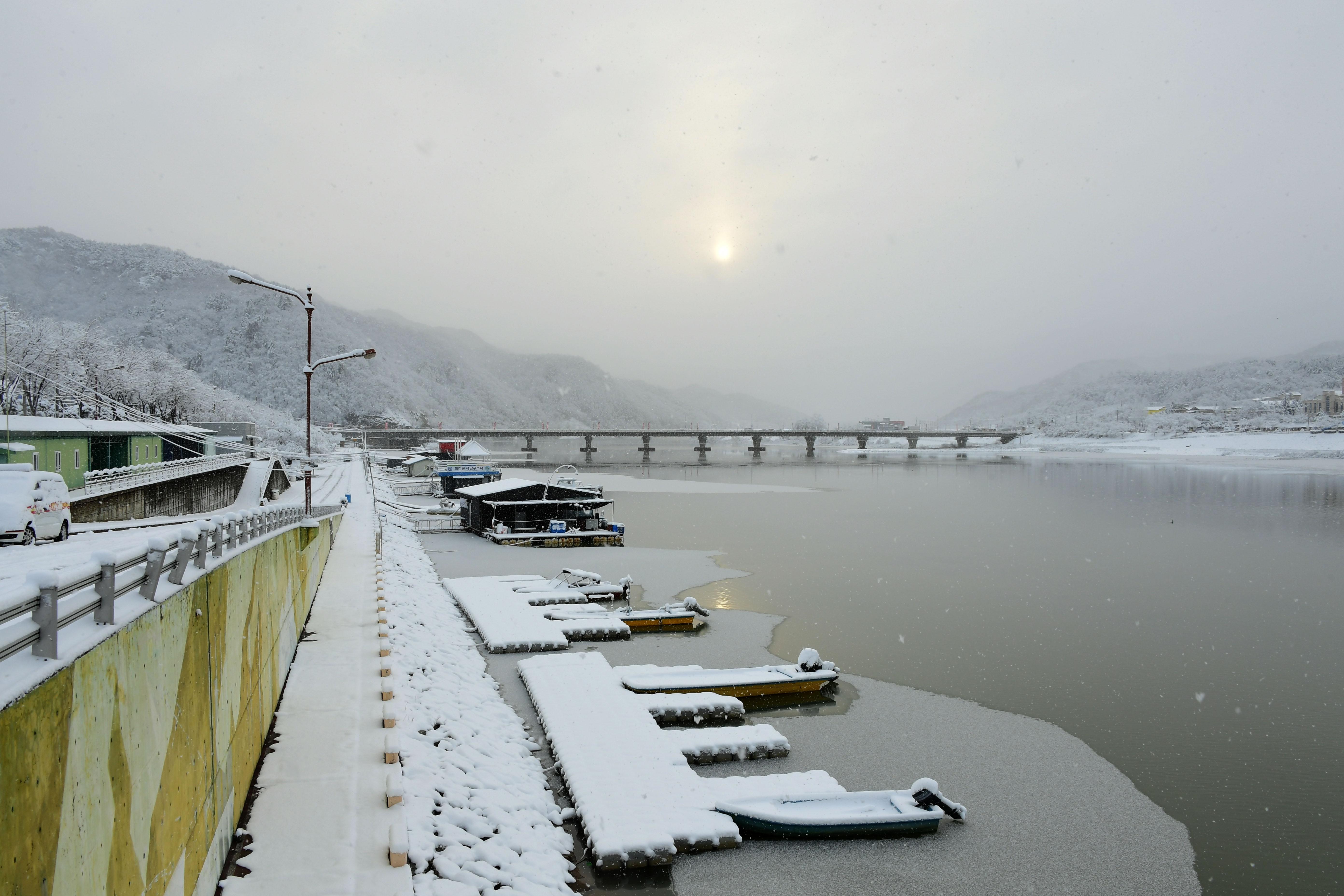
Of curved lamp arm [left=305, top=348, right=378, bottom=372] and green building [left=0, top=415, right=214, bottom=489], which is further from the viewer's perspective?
curved lamp arm [left=305, top=348, right=378, bottom=372]

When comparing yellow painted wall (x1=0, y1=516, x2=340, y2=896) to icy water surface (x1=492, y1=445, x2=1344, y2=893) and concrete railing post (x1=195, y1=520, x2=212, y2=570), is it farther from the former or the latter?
icy water surface (x1=492, y1=445, x2=1344, y2=893)

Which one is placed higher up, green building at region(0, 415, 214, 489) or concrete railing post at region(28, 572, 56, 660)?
green building at region(0, 415, 214, 489)

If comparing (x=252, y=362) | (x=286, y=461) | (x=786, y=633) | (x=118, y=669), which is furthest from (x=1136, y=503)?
(x=252, y=362)

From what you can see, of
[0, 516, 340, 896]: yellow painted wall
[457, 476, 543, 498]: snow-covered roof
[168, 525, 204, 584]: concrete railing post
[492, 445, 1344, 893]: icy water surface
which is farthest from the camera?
[457, 476, 543, 498]: snow-covered roof

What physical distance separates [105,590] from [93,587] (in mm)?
241

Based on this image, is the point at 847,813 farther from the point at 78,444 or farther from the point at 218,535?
the point at 78,444

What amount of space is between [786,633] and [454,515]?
33989 millimetres

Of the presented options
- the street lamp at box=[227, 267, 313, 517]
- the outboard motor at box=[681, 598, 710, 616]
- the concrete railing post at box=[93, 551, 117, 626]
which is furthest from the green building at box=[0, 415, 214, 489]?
the concrete railing post at box=[93, 551, 117, 626]

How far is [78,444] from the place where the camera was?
31.5 metres

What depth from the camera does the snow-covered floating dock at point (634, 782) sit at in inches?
469

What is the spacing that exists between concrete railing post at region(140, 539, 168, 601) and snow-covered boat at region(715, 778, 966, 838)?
977 cm

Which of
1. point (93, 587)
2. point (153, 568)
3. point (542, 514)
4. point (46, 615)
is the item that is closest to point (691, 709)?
point (153, 568)

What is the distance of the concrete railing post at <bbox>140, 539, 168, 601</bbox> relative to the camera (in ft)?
20.0

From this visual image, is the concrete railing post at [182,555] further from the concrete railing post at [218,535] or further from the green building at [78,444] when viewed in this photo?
the green building at [78,444]
